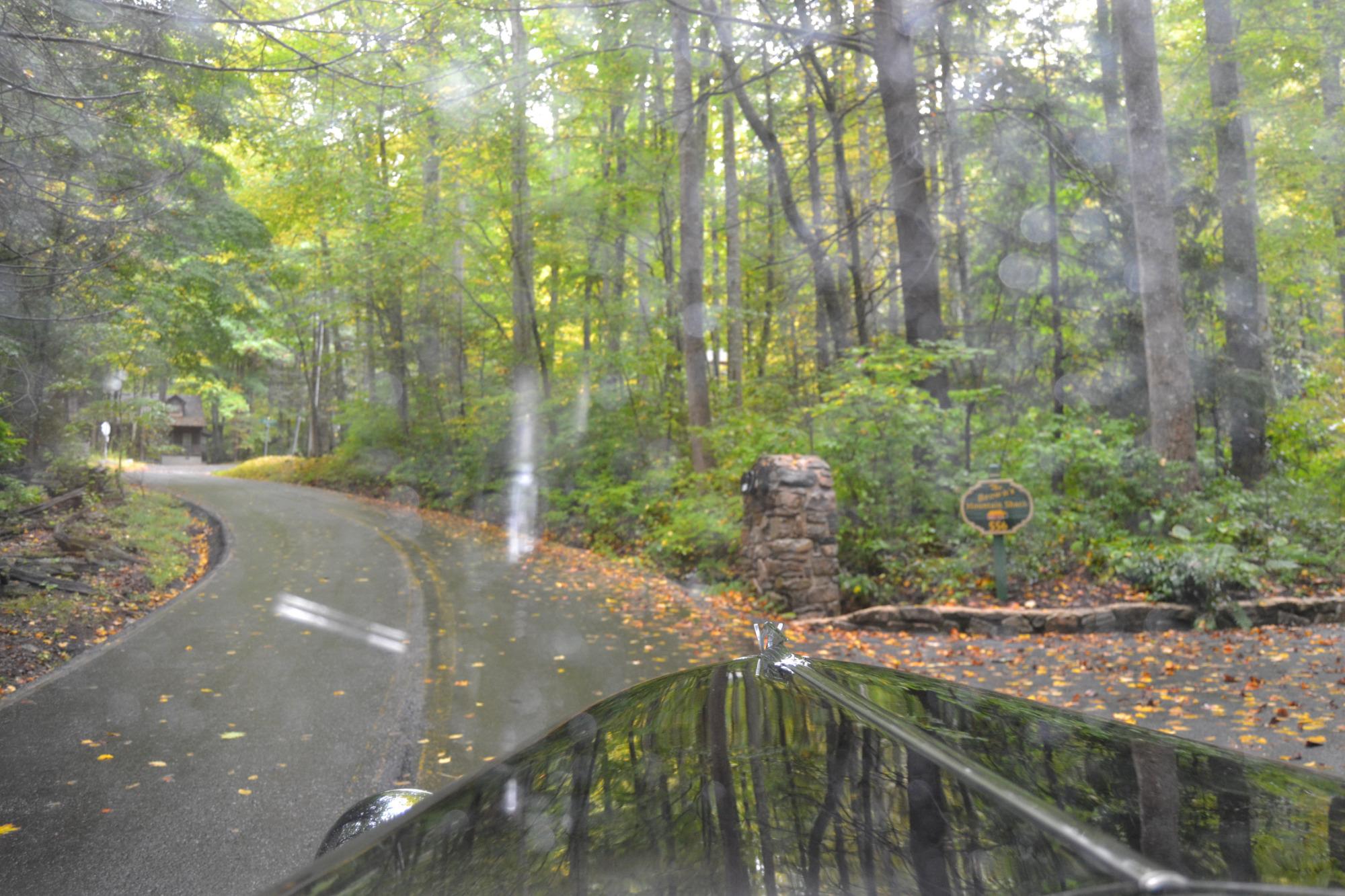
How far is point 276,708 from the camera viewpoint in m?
7.08

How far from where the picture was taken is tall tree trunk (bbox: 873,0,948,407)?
1380 cm

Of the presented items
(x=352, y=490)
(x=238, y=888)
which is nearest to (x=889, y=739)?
(x=238, y=888)

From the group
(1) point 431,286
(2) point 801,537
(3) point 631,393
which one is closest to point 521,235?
(1) point 431,286

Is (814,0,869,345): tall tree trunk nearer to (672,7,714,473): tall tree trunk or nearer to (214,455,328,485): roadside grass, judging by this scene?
(672,7,714,473): tall tree trunk

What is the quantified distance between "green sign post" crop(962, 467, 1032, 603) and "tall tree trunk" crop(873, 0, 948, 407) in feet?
11.8

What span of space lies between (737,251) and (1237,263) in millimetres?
11220

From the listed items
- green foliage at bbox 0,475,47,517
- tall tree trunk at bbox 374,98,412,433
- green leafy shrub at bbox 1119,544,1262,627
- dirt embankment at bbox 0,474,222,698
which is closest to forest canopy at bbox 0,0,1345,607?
green leafy shrub at bbox 1119,544,1262,627

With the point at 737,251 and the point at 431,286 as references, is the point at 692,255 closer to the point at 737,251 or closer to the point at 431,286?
the point at 737,251

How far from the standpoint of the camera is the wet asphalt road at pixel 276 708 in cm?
463

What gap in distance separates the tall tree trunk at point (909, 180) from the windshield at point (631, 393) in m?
0.07

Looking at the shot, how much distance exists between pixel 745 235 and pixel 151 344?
1841cm

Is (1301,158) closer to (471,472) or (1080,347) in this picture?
(1080,347)

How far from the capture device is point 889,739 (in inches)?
70.7

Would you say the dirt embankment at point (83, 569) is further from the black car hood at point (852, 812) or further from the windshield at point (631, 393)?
the black car hood at point (852, 812)
